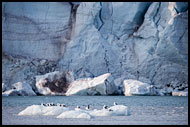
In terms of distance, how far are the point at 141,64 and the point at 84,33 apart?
508 cm

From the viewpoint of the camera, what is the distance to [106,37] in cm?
3962

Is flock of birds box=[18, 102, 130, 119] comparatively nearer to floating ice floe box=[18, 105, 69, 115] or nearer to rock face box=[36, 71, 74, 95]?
floating ice floe box=[18, 105, 69, 115]

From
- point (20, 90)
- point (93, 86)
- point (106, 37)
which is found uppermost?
point (106, 37)

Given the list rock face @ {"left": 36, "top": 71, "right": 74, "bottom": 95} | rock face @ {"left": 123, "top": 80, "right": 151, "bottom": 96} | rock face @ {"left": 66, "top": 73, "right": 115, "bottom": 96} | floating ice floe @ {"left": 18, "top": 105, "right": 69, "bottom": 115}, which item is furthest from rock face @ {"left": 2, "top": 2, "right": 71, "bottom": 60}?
floating ice floe @ {"left": 18, "top": 105, "right": 69, "bottom": 115}

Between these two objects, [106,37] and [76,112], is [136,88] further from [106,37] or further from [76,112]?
[76,112]

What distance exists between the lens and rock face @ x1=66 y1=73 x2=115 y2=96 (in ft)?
109

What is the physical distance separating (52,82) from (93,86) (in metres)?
3.35

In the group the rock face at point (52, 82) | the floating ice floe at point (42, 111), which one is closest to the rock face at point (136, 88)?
the rock face at point (52, 82)

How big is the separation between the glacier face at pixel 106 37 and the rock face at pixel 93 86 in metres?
2.14

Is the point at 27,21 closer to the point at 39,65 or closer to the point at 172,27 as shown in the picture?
the point at 39,65

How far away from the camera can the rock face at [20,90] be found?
112 ft

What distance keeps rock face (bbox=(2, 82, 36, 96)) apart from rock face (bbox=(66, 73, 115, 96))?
2.91 metres

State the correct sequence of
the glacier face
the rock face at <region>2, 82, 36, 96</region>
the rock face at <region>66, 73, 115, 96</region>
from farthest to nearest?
the glacier face
the rock face at <region>2, 82, 36, 96</region>
the rock face at <region>66, 73, 115, 96</region>

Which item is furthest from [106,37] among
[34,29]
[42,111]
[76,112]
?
[76,112]
